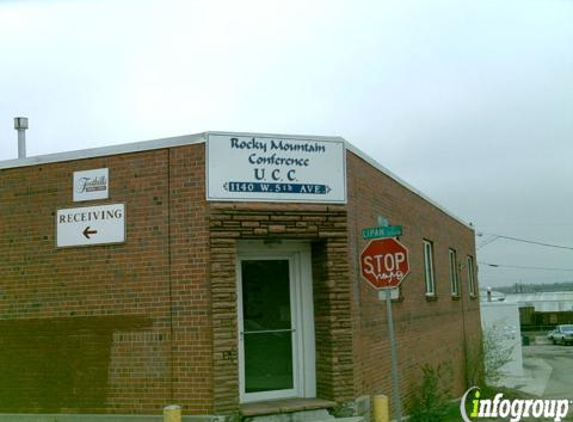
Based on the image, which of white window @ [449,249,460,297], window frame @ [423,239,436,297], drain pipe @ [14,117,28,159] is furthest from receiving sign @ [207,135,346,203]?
white window @ [449,249,460,297]

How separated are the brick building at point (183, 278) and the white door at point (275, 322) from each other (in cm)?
2

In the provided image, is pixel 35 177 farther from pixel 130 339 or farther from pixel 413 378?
pixel 413 378

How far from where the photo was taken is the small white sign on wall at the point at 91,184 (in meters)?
10.4

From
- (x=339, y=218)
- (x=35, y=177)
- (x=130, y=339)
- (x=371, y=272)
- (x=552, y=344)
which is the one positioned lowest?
(x=552, y=344)

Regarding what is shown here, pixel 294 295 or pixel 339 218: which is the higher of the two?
pixel 339 218

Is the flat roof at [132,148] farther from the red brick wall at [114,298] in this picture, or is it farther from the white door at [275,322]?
the white door at [275,322]

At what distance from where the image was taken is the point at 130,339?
995 cm

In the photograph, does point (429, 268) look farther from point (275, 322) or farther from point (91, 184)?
point (91, 184)

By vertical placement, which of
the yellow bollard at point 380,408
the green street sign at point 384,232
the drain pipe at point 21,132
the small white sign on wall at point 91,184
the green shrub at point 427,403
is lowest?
the green shrub at point 427,403

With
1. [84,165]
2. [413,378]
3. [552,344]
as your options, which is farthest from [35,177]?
[552,344]

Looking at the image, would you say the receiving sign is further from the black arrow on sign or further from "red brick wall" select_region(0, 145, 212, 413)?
the black arrow on sign

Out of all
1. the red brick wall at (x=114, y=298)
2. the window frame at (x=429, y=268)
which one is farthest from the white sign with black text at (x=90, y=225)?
the window frame at (x=429, y=268)

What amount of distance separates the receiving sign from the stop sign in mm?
1816

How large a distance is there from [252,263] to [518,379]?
23145mm
